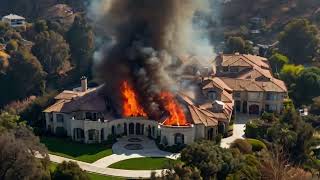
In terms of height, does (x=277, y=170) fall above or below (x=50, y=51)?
below

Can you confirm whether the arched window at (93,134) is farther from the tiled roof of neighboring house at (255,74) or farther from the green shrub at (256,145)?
the tiled roof of neighboring house at (255,74)

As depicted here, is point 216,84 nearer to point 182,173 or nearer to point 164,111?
point 164,111

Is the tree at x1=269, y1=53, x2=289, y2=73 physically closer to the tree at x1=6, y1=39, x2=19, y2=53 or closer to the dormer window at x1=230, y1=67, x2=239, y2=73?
the dormer window at x1=230, y1=67, x2=239, y2=73

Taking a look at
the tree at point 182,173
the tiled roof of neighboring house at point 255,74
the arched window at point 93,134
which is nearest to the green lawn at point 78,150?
the arched window at point 93,134

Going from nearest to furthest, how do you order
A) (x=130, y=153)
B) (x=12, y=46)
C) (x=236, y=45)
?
(x=130, y=153)
(x=236, y=45)
(x=12, y=46)

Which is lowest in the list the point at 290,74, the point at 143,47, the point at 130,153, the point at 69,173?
the point at 69,173

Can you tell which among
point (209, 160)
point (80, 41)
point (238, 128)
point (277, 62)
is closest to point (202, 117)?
point (238, 128)

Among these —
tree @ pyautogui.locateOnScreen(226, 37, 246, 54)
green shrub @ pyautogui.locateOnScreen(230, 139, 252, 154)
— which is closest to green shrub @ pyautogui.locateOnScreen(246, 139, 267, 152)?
green shrub @ pyautogui.locateOnScreen(230, 139, 252, 154)
